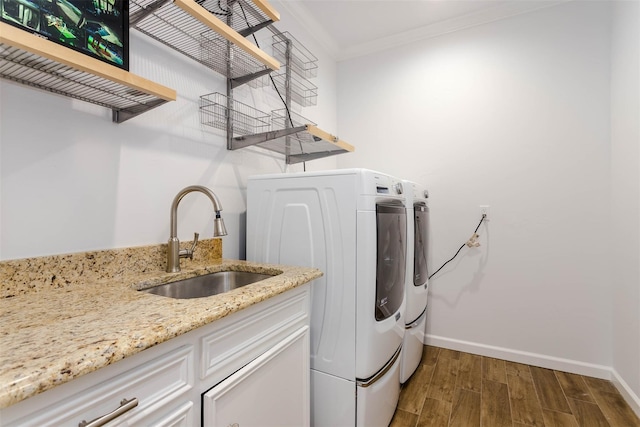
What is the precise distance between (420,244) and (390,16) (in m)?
1.84

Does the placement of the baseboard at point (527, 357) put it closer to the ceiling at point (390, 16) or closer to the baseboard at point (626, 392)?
the baseboard at point (626, 392)

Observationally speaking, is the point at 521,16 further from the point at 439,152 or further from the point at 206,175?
the point at 206,175

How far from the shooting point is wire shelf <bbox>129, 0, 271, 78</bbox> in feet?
3.87

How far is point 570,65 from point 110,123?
2.91 m

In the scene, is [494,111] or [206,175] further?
[494,111]

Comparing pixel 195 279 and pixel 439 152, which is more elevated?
pixel 439 152

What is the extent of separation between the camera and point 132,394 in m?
0.62

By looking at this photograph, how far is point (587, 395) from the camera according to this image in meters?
1.86

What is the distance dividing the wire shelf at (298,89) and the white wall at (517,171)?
31.4 inches

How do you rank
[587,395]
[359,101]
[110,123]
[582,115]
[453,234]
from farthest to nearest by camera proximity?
[359,101]
[453,234]
[582,115]
[587,395]
[110,123]

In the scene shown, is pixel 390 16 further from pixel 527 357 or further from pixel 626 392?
pixel 626 392

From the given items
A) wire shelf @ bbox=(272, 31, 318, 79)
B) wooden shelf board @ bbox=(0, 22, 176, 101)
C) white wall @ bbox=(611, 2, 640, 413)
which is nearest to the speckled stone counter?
wooden shelf board @ bbox=(0, 22, 176, 101)

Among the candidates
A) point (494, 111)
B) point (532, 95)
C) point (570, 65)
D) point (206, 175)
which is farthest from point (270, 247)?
point (570, 65)

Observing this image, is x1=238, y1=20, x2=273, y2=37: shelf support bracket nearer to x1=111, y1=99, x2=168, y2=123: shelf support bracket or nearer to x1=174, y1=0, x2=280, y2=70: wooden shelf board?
x1=174, y1=0, x2=280, y2=70: wooden shelf board
